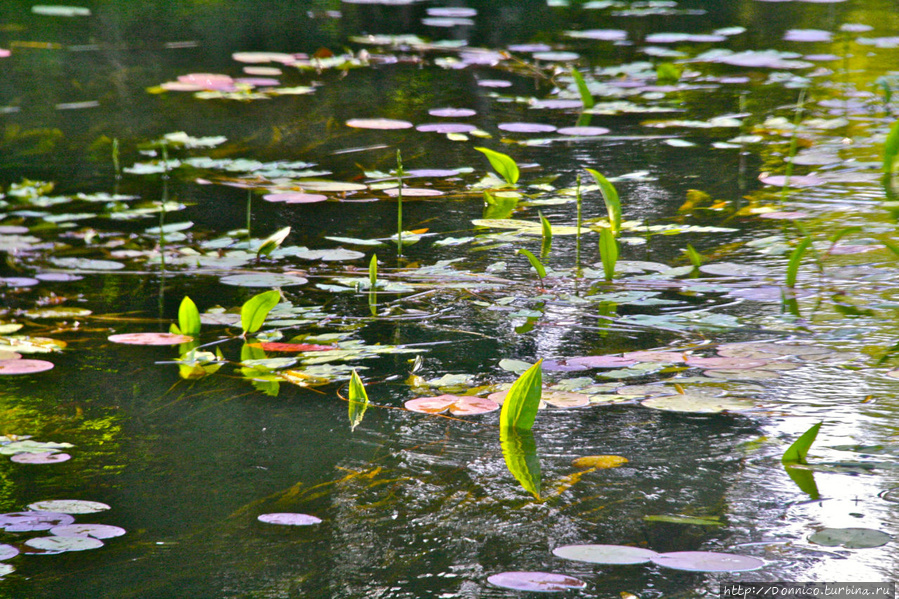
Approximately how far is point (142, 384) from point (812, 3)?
5018 mm

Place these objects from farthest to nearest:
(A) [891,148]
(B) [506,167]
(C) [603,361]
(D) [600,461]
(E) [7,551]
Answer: (B) [506,167] → (A) [891,148] → (C) [603,361] → (D) [600,461] → (E) [7,551]

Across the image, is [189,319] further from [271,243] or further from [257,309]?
[271,243]

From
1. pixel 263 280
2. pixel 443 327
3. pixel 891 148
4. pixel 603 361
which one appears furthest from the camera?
pixel 891 148

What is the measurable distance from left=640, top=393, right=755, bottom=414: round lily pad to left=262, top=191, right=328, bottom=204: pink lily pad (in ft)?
4.51

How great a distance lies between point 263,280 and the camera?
2.02 m

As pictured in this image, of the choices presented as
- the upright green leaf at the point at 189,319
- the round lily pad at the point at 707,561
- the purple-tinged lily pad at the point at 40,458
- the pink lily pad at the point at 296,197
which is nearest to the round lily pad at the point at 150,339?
the upright green leaf at the point at 189,319

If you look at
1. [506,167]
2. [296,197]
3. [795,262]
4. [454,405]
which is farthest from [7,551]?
[506,167]

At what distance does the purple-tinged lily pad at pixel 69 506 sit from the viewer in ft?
3.84

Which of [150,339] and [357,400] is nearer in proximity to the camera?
[357,400]

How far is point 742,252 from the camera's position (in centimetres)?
199

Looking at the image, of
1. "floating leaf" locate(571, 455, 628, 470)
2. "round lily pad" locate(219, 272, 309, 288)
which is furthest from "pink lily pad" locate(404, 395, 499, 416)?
"round lily pad" locate(219, 272, 309, 288)

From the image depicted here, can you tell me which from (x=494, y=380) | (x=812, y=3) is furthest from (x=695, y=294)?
(x=812, y=3)

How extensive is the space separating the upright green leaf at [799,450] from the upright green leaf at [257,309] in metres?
0.92

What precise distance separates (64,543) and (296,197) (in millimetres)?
1533
